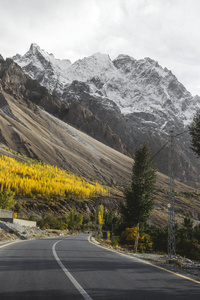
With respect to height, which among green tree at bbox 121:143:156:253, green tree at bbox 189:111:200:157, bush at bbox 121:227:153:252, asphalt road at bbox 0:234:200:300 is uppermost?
green tree at bbox 189:111:200:157

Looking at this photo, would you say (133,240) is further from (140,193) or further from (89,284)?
(89,284)

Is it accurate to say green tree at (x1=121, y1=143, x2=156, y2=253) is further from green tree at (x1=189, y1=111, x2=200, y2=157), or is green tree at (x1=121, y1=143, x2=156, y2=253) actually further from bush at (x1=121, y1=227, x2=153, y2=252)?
green tree at (x1=189, y1=111, x2=200, y2=157)

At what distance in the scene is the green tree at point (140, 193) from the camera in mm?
33625

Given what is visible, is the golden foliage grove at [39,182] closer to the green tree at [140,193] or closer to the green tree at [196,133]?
the green tree at [140,193]

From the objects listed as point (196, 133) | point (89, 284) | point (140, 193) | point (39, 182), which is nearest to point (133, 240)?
point (140, 193)

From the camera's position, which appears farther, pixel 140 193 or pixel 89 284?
pixel 140 193

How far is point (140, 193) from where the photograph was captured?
34.0 m

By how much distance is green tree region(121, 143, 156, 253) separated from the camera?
110 ft

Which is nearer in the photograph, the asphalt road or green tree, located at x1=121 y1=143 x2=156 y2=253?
the asphalt road

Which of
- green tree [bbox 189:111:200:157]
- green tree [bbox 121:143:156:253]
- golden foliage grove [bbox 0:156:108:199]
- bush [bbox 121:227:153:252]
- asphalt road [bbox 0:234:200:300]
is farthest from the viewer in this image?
golden foliage grove [bbox 0:156:108:199]

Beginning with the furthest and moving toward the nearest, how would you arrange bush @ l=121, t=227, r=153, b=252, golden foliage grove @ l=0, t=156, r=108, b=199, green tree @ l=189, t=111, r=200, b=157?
golden foliage grove @ l=0, t=156, r=108, b=199 → bush @ l=121, t=227, r=153, b=252 → green tree @ l=189, t=111, r=200, b=157

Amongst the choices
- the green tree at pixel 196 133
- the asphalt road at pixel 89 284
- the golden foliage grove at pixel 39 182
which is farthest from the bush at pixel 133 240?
the golden foliage grove at pixel 39 182

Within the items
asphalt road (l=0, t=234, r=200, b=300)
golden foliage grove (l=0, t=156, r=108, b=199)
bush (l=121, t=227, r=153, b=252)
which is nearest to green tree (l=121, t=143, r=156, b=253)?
bush (l=121, t=227, r=153, b=252)

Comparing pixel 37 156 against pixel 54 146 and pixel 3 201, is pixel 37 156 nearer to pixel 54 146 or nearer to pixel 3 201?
pixel 54 146
